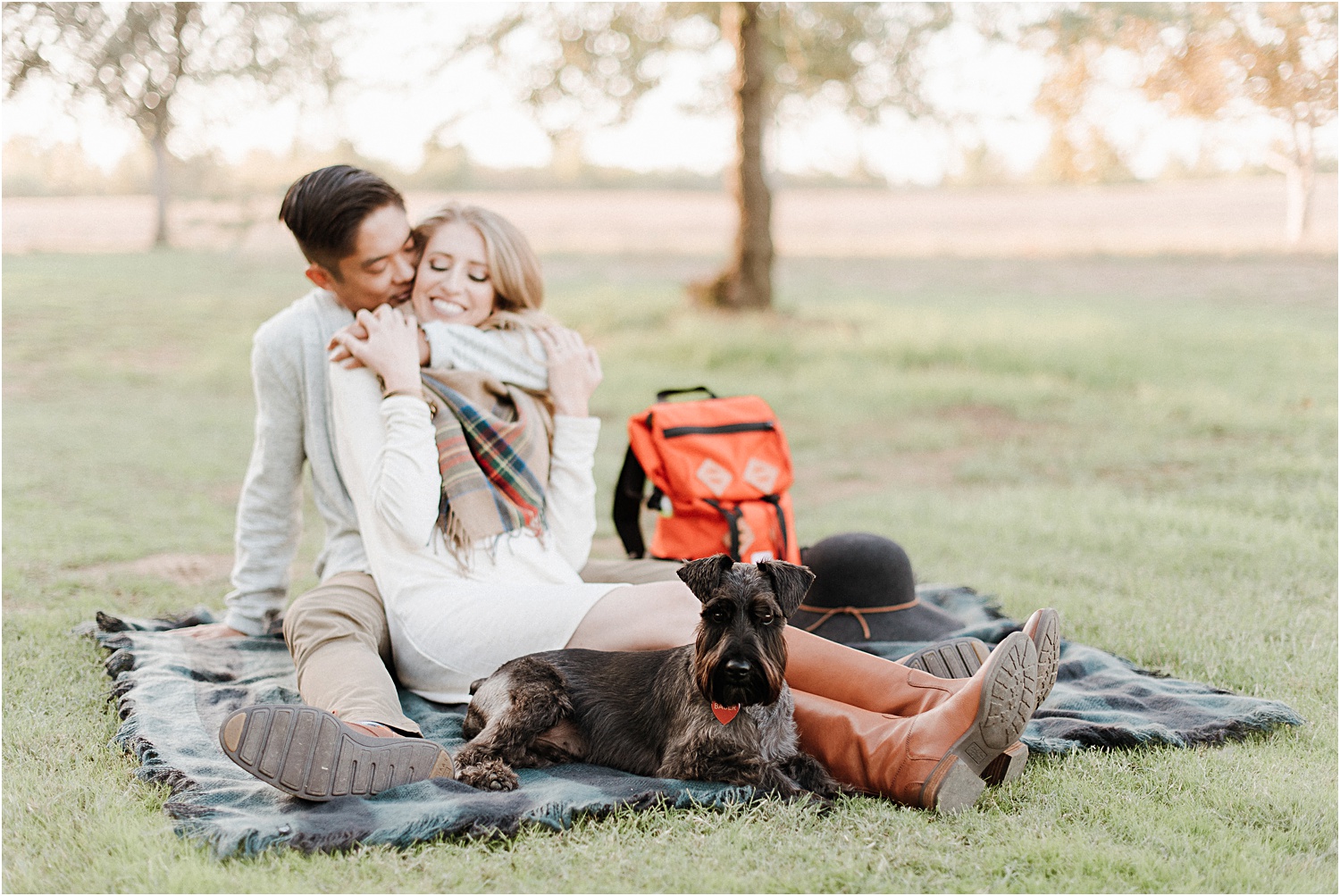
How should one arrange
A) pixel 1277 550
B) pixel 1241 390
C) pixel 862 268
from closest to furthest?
pixel 1277 550, pixel 1241 390, pixel 862 268

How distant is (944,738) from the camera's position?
3000mm

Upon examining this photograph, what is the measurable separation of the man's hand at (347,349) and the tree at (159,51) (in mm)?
8775

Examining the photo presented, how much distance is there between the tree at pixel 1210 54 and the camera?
11.8 metres

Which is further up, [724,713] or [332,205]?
[332,205]

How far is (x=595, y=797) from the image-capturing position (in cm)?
309

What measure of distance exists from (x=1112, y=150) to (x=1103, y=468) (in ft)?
25.8

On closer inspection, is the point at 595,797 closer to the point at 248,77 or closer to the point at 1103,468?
the point at 1103,468

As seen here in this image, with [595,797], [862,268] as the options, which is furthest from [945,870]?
[862,268]

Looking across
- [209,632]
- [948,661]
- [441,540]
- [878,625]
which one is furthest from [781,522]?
[209,632]

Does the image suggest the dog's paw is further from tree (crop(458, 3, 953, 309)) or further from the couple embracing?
tree (crop(458, 3, 953, 309))

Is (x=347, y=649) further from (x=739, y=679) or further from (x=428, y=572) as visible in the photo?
(x=739, y=679)

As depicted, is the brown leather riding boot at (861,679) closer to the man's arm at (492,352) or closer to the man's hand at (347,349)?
the man's arm at (492,352)

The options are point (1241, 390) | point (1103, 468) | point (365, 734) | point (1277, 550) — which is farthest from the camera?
point (1241, 390)

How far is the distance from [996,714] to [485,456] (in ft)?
6.56
